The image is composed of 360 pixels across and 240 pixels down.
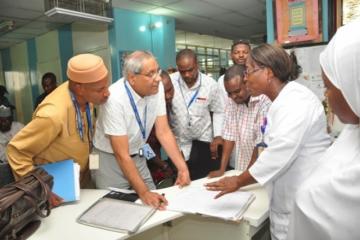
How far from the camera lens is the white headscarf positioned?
649 mm

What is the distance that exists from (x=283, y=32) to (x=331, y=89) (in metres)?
2.22

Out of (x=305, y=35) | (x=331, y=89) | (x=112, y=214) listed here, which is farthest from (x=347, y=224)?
(x=305, y=35)

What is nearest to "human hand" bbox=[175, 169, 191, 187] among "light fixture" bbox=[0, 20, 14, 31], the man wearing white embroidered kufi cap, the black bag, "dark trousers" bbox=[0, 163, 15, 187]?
the man wearing white embroidered kufi cap

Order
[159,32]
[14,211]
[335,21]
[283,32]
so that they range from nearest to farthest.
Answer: [14,211], [335,21], [283,32], [159,32]

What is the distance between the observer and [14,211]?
112cm

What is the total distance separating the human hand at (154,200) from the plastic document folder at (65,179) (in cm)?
34

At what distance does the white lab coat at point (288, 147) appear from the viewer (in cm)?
121

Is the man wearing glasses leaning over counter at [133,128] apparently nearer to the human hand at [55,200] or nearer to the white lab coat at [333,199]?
the human hand at [55,200]

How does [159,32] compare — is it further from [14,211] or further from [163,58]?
[14,211]

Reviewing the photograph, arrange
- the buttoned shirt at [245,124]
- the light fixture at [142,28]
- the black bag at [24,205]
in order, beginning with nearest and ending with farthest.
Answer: the black bag at [24,205] < the buttoned shirt at [245,124] < the light fixture at [142,28]

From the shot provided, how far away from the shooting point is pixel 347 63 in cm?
66

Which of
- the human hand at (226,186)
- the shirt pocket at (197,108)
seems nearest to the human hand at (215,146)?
the shirt pocket at (197,108)

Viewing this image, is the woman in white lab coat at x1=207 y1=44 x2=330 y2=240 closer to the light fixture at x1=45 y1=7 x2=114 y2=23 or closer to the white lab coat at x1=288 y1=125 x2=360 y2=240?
the white lab coat at x1=288 y1=125 x2=360 y2=240

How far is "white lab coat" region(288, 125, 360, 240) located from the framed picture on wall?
2.09 meters
